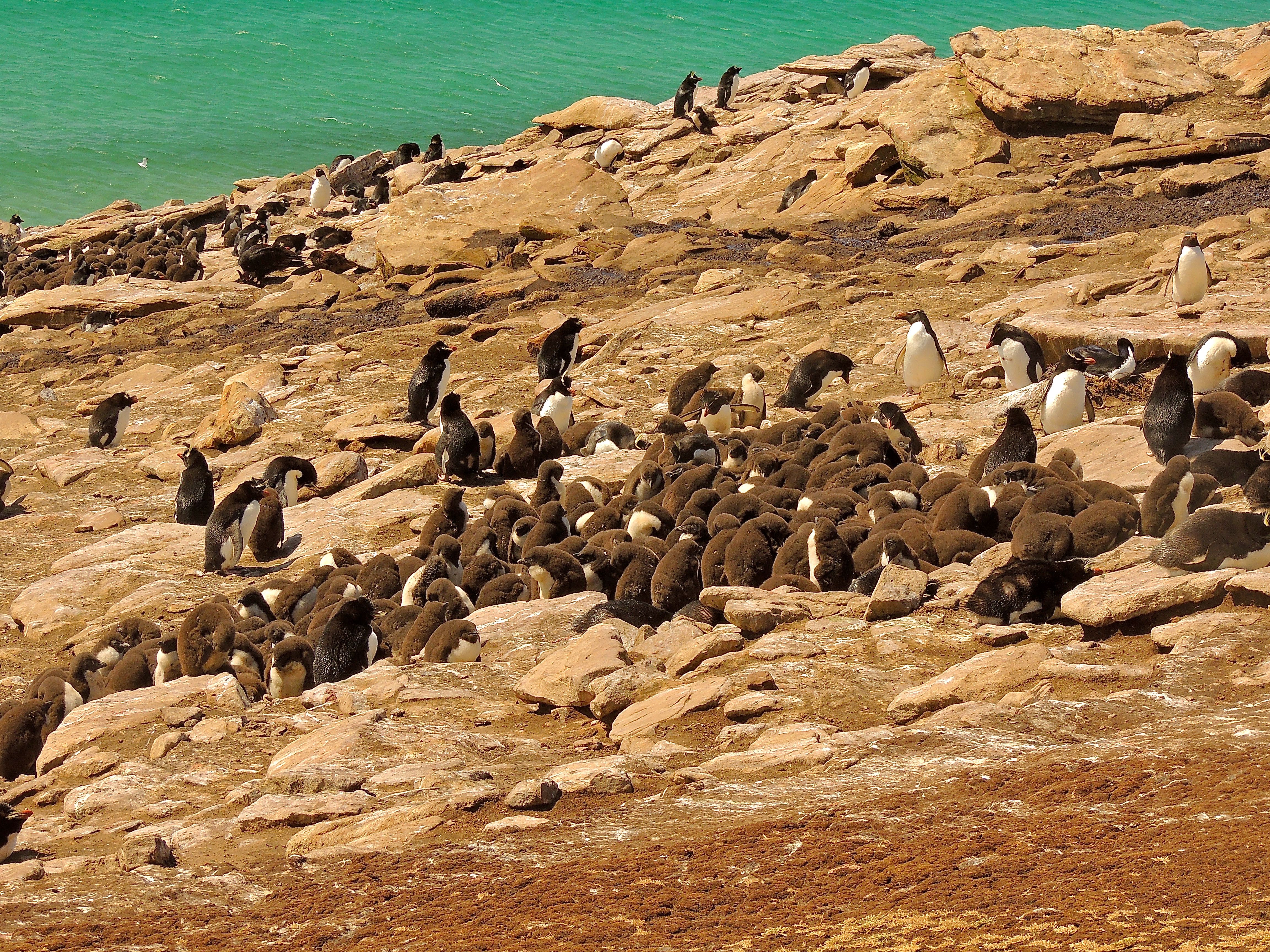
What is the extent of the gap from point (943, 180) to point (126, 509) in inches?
569

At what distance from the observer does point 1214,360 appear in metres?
→ 10.4

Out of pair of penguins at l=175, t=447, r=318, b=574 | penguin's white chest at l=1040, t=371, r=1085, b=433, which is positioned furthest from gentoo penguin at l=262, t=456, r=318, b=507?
penguin's white chest at l=1040, t=371, r=1085, b=433

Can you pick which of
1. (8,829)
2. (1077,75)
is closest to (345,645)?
(8,829)

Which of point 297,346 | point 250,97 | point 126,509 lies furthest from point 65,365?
point 250,97

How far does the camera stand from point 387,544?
11.3 metres

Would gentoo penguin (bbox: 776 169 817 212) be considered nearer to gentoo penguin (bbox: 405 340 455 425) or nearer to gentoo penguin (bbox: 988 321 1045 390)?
gentoo penguin (bbox: 405 340 455 425)

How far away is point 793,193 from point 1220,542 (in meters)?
17.6

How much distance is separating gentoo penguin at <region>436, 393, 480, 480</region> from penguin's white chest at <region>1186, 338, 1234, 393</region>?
666cm

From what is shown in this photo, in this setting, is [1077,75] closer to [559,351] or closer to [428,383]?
[559,351]

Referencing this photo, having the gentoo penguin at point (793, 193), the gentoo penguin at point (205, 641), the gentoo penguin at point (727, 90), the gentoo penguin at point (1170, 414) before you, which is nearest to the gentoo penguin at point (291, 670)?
the gentoo penguin at point (205, 641)

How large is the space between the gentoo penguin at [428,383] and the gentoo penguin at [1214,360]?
27.0ft

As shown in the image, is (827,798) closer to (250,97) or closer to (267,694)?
(267,694)

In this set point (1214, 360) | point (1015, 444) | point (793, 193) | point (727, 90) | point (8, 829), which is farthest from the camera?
point (727, 90)

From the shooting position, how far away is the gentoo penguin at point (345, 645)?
26.6 feet
